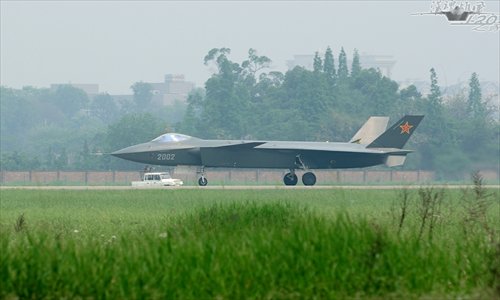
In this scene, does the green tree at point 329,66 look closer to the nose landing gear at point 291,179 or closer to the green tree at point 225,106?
the green tree at point 225,106

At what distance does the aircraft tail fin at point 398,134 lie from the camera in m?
43.7

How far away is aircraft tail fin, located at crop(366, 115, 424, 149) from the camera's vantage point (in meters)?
43.7

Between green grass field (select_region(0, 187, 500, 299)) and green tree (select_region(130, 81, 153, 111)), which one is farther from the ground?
green tree (select_region(130, 81, 153, 111))

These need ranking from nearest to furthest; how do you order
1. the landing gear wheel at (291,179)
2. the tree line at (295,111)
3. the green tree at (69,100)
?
the landing gear wheel at (291,179)
the tree line at (295,111)
the green tree at (69,100)

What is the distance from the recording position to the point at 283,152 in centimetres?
4450

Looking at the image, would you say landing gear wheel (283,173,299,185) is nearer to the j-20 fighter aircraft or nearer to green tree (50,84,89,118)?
the j-20 fighter aircraft

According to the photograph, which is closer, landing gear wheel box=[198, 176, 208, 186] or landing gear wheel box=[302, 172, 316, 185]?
landing gear wheel box=[198, 176, 208, 186]

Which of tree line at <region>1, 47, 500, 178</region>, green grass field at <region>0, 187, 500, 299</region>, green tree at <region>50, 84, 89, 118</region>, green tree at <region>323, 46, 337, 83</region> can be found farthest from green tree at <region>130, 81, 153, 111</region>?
green grass field at <region>0, 187, 500, 299</region>

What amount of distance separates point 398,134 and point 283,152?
14.5 feet

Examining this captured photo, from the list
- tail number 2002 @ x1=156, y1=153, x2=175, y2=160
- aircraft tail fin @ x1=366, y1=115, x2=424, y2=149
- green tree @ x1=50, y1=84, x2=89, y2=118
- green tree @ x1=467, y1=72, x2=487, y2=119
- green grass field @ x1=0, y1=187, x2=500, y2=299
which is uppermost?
green tree @ x1=50, y1=84, x2=89, y2=118

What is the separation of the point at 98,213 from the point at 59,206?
158 inches

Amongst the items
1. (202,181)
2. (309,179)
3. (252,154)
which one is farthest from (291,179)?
(202,181)

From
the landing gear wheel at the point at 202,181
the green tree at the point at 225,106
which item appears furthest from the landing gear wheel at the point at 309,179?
the green tree at the point at 225,106

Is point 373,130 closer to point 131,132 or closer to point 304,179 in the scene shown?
point 304,179
